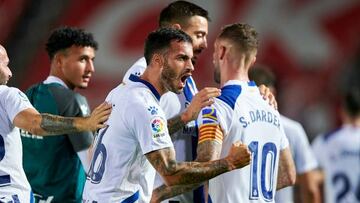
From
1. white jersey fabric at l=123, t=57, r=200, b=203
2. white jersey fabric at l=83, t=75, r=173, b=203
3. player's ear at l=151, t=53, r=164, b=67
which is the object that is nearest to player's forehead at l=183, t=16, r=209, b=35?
white jersey fabric at l=123, t=57, r=200, b=203

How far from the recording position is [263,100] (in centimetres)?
823

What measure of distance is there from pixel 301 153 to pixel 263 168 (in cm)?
264

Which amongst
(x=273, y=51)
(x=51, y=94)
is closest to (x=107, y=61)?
(x=273, y=51)

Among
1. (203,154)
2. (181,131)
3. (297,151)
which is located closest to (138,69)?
(181,131)

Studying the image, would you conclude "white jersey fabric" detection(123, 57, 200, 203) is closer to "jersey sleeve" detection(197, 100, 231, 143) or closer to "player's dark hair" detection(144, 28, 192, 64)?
"jersey sleeve" detection(197, 100, 231, 143)

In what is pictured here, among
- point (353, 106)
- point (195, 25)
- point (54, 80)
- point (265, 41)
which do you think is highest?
point (265, 41)

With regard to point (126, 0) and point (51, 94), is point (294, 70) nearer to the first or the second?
point (126, 0)

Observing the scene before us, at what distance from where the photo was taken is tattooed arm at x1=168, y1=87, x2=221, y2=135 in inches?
303

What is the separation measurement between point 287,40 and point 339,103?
4.23ft

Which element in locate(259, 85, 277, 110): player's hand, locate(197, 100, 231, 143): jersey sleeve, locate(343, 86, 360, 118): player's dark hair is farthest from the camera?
locate(343, 86, 360, 118): player's dark hair

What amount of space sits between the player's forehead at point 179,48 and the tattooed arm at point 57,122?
53 centimetres

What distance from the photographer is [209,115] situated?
778 centimetres

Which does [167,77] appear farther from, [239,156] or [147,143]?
[239,156]

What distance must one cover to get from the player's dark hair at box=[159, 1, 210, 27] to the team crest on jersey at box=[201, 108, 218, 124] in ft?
3.61
